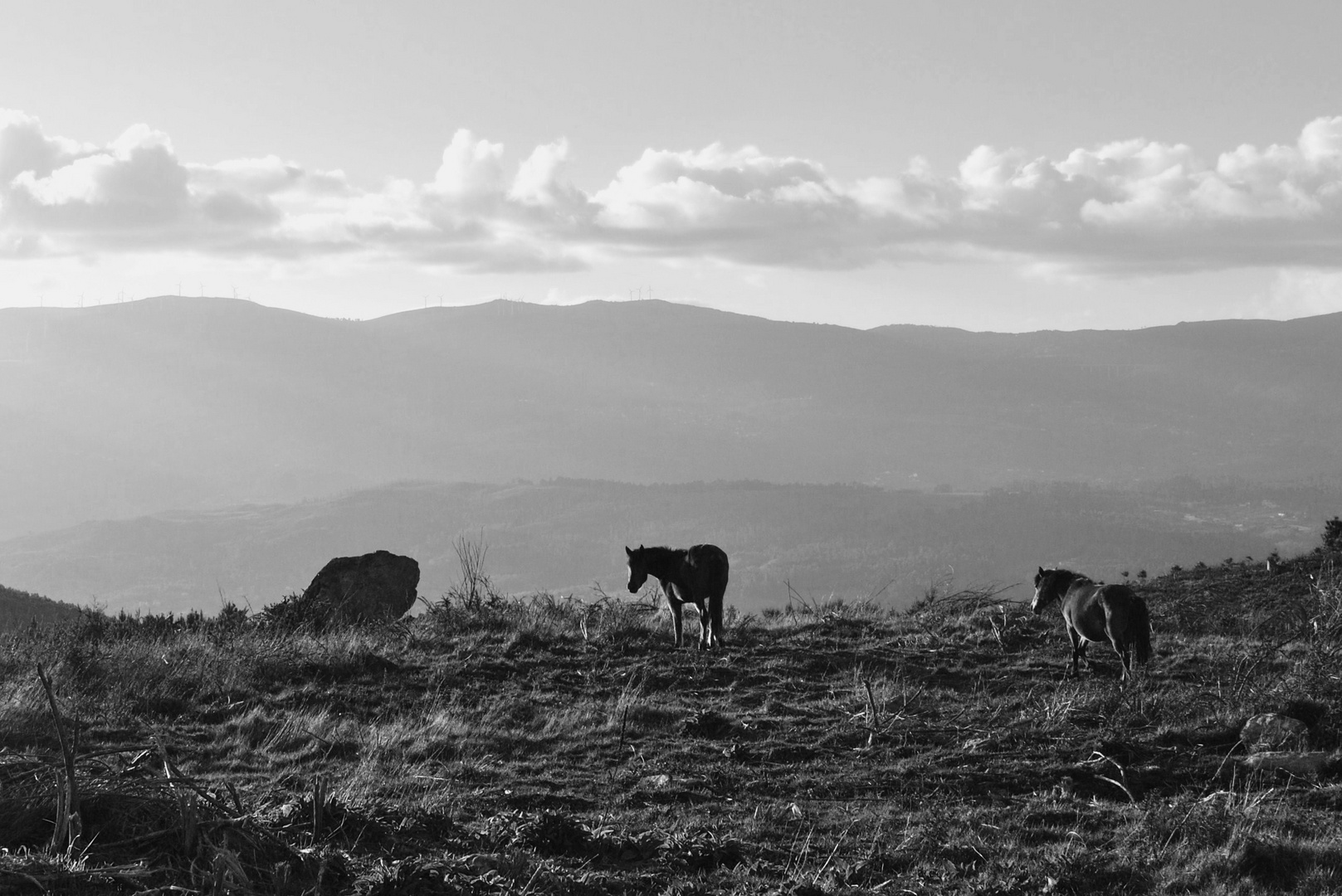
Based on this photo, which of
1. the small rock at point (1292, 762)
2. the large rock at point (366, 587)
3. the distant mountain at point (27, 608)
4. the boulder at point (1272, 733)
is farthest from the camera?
the distant mountain at point (27, 608)

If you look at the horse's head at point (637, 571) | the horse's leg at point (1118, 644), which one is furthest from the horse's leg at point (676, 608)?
Answer: the horse's leg at point (1118, 644)

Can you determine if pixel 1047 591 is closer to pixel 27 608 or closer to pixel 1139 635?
pixel 1139 635

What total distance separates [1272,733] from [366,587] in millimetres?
14649

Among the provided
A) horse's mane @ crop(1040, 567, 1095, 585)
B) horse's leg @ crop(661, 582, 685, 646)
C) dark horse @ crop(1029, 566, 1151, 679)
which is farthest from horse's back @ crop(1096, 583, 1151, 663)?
horse's leg @ crop(661, 582, 685, 646)

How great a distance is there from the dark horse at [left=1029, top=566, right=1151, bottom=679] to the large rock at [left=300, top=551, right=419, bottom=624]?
10.5 m

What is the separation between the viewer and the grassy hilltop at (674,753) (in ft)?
20.7

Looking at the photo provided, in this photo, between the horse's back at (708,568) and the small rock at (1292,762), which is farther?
the horse's back at (708,568)

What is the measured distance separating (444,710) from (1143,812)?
22.6 feet

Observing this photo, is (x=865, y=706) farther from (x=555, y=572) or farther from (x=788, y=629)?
(x=555, y=572)

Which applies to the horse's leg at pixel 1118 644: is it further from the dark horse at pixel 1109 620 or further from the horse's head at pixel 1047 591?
the horse's head at pixel 1047 591

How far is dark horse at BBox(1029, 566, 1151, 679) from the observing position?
42.8 ft

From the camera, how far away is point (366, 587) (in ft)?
65.4

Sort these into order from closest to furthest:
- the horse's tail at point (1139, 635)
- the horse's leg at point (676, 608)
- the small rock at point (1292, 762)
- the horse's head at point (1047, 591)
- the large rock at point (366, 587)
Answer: the small rock at point (1292, 762) → the horse's tail at point (1139, 635) → the horse's head at point (1047, 591) → the horse's leg at point (676, 608) → the large rock at point (366, 587)

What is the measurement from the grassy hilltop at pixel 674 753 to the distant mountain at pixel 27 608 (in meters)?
7.81
